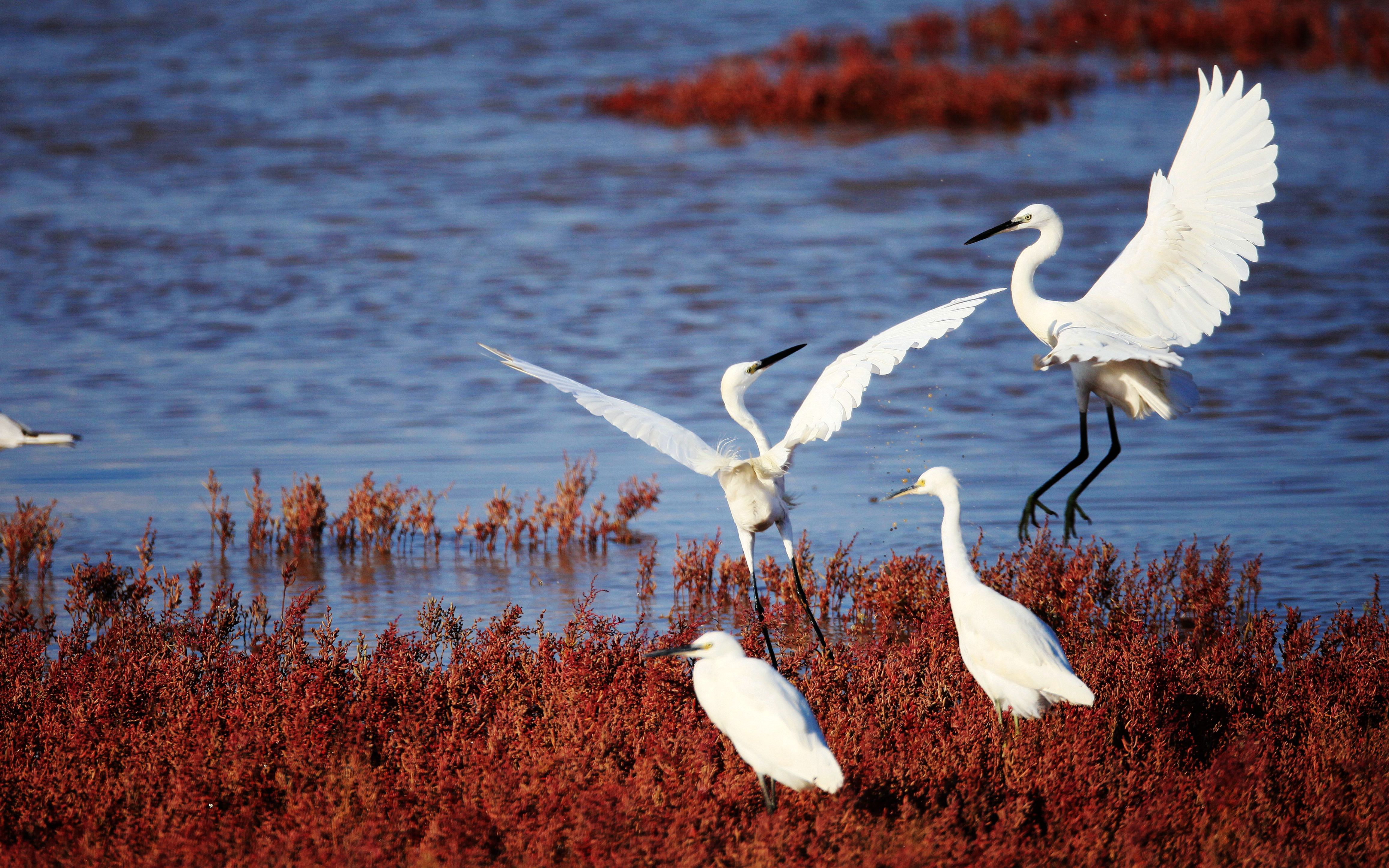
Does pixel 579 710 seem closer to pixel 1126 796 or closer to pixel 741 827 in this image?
pixel 741 827

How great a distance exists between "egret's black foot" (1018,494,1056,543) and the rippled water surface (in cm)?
66

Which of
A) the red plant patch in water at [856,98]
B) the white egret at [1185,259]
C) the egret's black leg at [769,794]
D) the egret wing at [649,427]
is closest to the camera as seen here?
the egret's black leg at [769,794]

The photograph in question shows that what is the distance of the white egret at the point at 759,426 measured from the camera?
5.10m

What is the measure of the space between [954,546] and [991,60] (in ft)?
83.6

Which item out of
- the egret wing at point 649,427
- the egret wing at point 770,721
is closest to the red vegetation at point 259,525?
the egret wing at point 649,427

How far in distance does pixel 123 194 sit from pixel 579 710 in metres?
16.5

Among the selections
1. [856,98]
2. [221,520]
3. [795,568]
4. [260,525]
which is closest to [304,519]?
[260,525]

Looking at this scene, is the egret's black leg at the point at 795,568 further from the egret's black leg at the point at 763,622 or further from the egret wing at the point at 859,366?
the egret wing at the point at 859,366

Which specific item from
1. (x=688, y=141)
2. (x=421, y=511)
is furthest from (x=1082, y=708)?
(x=688, y=141)

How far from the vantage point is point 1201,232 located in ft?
20.5

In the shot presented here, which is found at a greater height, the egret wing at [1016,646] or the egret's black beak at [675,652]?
the egret's black beak at [675,652]

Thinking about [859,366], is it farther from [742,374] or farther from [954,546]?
[742,374]

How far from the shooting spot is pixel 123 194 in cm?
1870

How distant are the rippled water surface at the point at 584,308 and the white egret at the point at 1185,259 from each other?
125 centimetres
